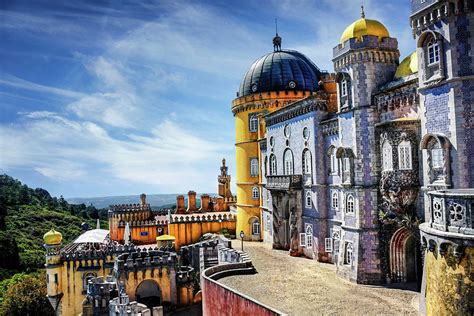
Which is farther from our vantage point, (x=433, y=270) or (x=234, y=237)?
(x=234, y=237)

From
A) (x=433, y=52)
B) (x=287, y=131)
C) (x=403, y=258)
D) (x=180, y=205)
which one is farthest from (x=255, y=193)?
(x=433, y=52)

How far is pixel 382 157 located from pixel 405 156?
1476 mm

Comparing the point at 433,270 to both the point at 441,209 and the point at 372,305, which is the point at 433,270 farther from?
the point at 372,305

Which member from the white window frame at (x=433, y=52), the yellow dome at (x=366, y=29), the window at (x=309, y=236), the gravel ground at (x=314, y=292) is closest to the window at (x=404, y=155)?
the white window frame at (x=433, y=52)

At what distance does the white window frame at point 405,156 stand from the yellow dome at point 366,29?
598 centimetres

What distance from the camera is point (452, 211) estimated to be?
10266 mm

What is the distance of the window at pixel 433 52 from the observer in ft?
55.5

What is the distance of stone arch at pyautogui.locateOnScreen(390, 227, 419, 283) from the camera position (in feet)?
68.8

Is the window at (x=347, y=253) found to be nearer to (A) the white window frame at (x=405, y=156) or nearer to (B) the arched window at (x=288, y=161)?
(A) the white window frame at (x=405, y=156)

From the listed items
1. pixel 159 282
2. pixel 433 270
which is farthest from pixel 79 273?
pixel 433 270

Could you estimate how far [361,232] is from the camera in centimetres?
2166

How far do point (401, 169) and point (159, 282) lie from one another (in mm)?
20365

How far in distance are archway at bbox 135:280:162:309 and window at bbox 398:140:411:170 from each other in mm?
20886

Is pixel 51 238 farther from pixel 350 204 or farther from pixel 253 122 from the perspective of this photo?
pixel 350 204
